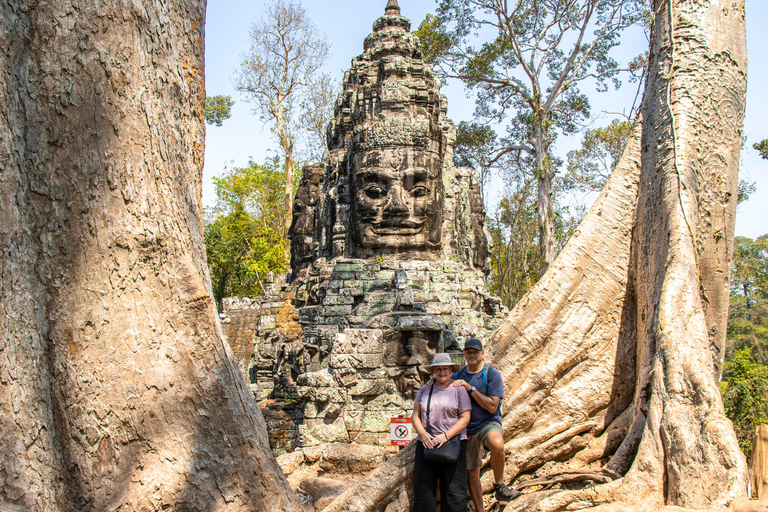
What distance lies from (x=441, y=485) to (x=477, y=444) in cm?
27

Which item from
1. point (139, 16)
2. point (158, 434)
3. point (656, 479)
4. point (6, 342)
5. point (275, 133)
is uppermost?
point (275, 133)

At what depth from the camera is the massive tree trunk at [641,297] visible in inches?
97.8

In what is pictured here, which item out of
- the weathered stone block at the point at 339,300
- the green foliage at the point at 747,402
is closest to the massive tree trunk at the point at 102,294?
the green foliage at the point at 747,402

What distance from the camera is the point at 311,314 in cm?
905

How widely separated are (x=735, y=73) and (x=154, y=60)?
3.08m

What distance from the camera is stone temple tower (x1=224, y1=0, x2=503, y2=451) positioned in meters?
5.88

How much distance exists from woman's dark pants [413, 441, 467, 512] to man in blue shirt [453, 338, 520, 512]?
0.30 feet

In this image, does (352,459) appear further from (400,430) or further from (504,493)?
(504,493)

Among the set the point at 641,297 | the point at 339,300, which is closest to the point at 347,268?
the point at 339,300

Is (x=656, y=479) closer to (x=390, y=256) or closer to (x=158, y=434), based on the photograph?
(x=158, y=434)

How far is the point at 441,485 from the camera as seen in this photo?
260cm

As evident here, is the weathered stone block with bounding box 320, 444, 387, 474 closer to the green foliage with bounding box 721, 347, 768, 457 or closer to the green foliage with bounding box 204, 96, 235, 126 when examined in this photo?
the green foliage with bounding box 721, 347, 768, 457

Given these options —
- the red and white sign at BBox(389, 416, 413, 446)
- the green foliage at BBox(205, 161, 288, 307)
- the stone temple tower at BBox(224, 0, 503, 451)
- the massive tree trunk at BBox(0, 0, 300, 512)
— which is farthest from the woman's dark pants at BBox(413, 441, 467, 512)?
the green foliage at BBox(205, 161, 288, 307)

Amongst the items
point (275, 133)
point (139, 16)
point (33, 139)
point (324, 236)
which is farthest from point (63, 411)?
point (275, 133)
